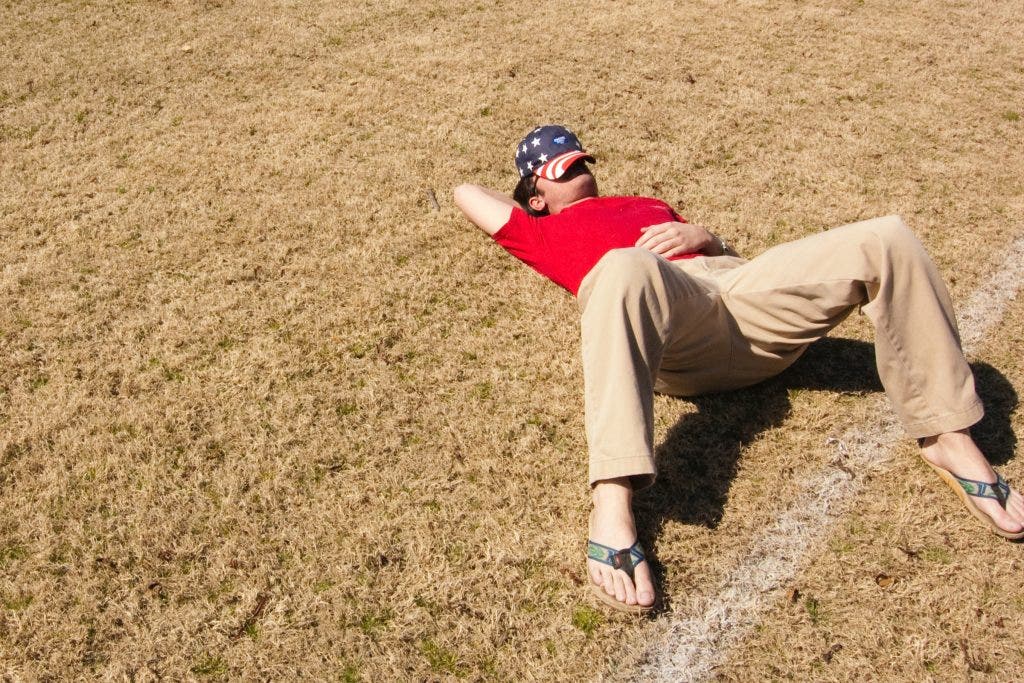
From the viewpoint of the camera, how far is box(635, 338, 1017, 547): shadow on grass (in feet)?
11.5

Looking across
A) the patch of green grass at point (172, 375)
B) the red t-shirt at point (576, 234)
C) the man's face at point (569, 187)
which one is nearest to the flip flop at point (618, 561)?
the red t-shirt at point (576, 234)

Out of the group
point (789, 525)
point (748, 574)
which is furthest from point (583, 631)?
point (789, 525)

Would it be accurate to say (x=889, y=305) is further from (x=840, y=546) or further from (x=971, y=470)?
(x=840, y=546)

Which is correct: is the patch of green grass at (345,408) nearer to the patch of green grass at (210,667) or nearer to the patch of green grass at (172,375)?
the patch of green grass at (172,375)

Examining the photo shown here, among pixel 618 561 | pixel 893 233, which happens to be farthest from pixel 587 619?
pixel 893 233

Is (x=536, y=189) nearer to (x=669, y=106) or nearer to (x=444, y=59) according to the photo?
(x=669, y=106)

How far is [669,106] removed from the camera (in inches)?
261

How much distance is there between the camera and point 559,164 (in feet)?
15.8

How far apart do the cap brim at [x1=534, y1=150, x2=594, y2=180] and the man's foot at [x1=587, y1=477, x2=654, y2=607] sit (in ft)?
7.10

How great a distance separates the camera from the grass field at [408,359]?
302cm

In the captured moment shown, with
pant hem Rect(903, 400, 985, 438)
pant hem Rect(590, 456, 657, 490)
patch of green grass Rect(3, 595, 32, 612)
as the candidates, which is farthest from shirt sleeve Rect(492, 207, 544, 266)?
patch of green grass Rect(3, 595, 32, 612)

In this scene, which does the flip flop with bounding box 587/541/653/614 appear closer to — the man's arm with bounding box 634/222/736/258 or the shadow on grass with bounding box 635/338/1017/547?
the shadow on grass with bounding box 635/338/1017/547

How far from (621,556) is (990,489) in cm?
148

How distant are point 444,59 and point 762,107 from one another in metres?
2.62
